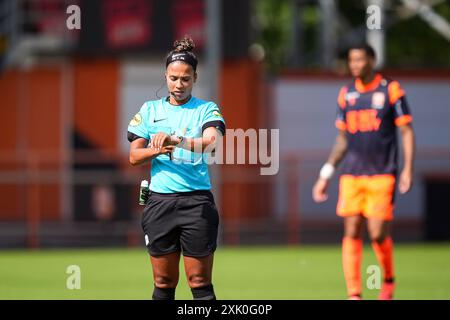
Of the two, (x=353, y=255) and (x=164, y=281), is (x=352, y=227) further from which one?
(x=164, y=281)

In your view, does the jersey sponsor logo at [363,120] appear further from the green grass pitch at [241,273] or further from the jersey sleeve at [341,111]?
the green grass pitch at [241,273]

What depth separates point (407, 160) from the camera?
11172 mm

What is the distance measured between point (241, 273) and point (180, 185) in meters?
7.26

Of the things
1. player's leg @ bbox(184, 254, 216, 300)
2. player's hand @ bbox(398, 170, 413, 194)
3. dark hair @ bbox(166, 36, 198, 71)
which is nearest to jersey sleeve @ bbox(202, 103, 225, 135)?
dark hair @ bbox(166, 36, 198, 71)

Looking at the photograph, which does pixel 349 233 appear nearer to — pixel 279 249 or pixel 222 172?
pixel 279 249

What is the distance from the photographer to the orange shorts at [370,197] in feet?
37.4

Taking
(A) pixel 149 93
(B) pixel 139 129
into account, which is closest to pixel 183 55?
(B) pixel 139 129

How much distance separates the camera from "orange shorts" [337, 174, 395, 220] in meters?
11.4

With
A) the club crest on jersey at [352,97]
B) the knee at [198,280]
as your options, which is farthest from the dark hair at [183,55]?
the club crest on jersey at [352,97]

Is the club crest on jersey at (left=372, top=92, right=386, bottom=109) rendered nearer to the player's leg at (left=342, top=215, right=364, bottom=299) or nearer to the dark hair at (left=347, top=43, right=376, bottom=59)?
the dark hair at (left=347, top=43, right=376, bottom=59)

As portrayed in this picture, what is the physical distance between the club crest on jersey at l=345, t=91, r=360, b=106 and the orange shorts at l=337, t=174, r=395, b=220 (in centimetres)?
69

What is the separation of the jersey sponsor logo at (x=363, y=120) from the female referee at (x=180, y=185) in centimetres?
288

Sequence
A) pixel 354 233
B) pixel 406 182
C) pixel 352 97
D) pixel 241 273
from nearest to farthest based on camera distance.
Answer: pixel 406 182
pixel 354 233
pixel 352 97
pixel 241 273

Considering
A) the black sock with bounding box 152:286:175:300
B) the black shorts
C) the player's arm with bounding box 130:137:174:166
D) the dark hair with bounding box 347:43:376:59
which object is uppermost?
the dark hair with bounding box 347:43:376:59
